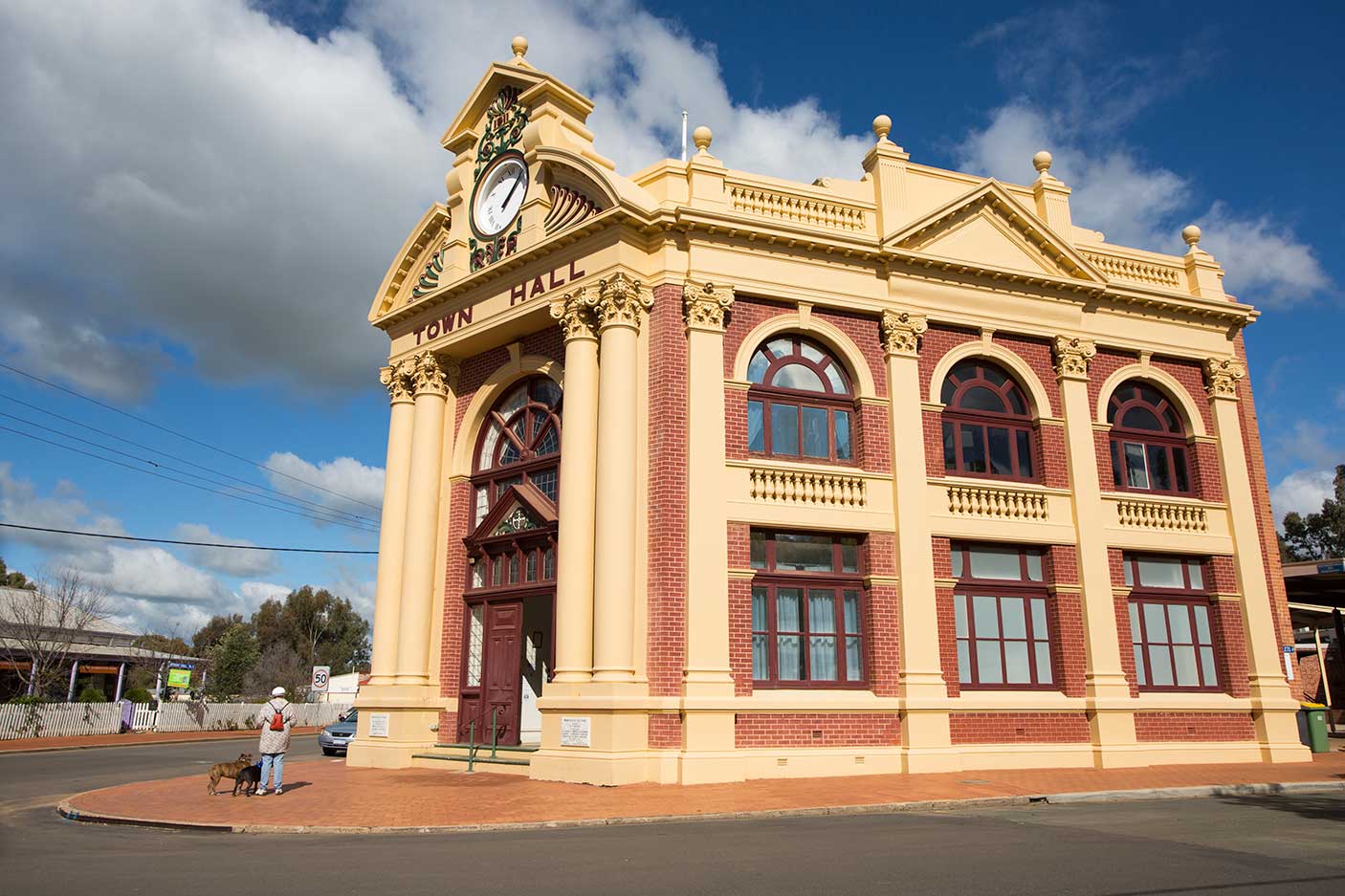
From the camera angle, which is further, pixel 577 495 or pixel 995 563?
pixel 995 563

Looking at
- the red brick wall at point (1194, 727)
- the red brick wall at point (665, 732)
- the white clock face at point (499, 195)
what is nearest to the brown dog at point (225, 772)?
the red brick wall at point (665, 732)

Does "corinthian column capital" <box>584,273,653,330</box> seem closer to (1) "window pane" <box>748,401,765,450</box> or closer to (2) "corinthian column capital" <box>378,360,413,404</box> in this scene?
(1) "window pane" <box>748,401,765,450</box>

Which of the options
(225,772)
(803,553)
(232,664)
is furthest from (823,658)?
(232,664)

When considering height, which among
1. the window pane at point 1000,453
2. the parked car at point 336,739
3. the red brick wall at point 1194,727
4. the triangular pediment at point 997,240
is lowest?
the parked car at point 336,739

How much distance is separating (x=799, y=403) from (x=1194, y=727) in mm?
9807

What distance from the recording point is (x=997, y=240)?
64.2ft

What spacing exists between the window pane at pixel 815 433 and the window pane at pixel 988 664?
452cm

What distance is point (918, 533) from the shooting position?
17.3 metres

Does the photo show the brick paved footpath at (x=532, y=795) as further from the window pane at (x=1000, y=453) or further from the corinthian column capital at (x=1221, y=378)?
the corinthian column capital at (x=1221, y=378)

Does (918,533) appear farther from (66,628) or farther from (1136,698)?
(66,628)

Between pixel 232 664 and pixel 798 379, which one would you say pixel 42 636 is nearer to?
pixel 232 664

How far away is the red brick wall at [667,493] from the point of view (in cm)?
1538

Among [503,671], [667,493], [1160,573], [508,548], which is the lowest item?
[503,671]

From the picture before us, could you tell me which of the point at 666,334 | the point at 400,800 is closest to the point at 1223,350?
the point at 666,334
